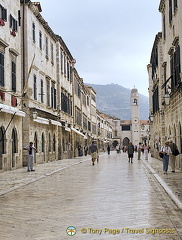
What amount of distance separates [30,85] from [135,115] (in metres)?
98.2

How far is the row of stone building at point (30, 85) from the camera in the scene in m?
20.6

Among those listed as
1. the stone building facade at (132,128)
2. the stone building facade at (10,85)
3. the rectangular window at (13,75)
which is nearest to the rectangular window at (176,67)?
the stone building facade at (10,85)

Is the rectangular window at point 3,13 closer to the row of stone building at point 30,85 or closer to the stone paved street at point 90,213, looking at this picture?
the row of stone building at point 30,85

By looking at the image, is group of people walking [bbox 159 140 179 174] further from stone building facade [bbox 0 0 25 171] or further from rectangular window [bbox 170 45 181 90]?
stone building facade [bbox 0 0 25 171]

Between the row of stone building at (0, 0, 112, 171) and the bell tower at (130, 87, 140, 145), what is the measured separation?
81.3 meters

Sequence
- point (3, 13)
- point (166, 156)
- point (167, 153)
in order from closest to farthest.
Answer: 1. point (166, 156)
2. point (167, 153)
3. point (3, 13)

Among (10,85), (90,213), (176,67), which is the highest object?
(176,67)

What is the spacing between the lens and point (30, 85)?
2586 centimetres

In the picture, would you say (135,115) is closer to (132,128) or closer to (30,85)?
(132,128)

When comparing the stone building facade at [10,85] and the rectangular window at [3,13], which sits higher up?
the rectangular window at [3,13]

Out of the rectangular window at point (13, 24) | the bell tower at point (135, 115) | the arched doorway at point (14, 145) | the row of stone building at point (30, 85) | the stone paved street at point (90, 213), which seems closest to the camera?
the stone paved street at point (90, 213)

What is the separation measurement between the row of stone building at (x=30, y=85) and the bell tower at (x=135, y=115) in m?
81.3

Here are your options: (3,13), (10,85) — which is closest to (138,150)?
(10,85)

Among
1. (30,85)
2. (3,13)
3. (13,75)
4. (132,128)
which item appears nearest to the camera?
(3,13)
